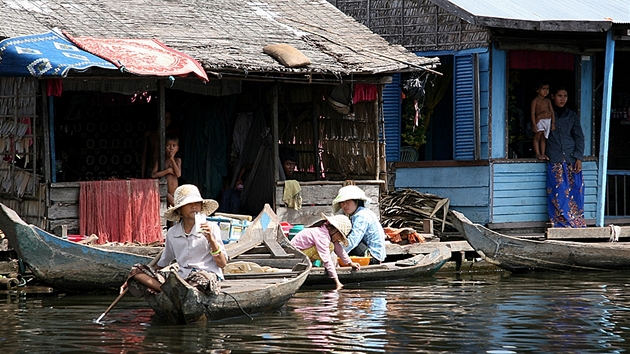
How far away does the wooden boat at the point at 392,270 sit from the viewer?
13.3m

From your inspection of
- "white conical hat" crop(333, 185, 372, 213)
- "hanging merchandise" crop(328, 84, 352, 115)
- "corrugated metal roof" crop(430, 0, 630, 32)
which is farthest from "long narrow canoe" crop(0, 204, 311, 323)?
"corrugated metal roof" crop(430, 0, 630, 32)

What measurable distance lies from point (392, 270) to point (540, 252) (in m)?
2.71

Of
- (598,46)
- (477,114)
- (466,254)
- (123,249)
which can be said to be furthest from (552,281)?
(123,249)

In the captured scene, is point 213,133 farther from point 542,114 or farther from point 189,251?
point 189,251

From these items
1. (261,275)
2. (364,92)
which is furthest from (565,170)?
(261,275)

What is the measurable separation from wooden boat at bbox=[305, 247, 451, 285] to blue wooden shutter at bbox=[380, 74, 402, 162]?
2954 mm

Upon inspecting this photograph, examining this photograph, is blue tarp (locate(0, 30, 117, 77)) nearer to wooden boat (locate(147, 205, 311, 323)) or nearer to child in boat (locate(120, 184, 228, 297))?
wooden boat (locate(147, 205, 311, 323))

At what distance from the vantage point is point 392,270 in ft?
45.9

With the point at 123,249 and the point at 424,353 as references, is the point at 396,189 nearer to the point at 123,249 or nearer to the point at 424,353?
the point at 123,249

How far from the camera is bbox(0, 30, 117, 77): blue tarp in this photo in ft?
41.4

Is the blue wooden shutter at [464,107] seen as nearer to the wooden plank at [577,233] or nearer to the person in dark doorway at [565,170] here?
the person in dark doorway at [565,170]

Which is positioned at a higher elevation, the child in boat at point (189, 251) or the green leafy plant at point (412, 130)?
the green leafy plant at point (412, 130)

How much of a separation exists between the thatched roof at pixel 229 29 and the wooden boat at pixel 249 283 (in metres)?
2.13

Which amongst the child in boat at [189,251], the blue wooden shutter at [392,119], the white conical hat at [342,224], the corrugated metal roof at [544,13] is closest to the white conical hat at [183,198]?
the child in boat at [189,251]
